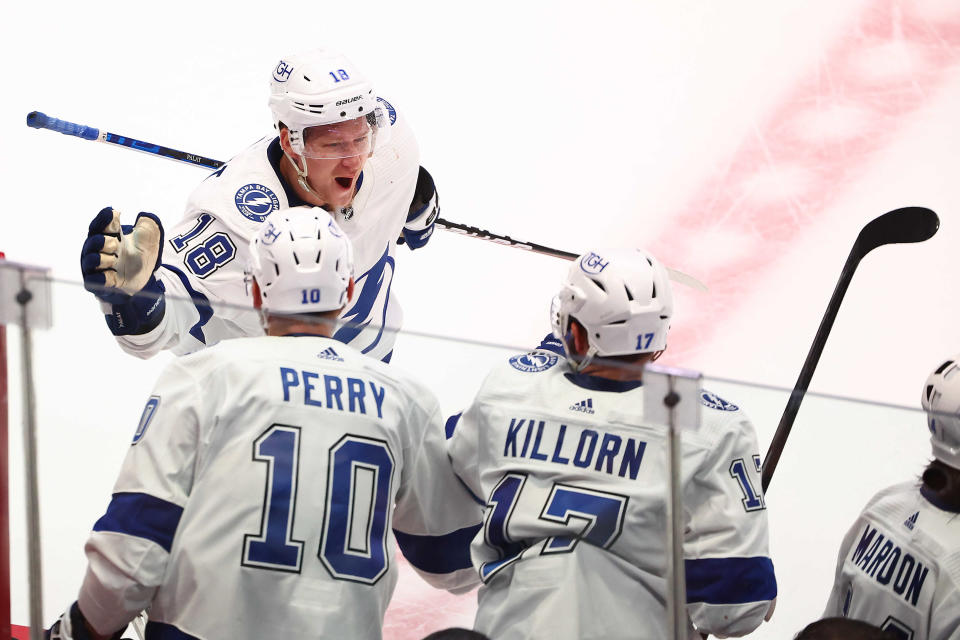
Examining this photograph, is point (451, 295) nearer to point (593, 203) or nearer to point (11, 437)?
point (593, 203)

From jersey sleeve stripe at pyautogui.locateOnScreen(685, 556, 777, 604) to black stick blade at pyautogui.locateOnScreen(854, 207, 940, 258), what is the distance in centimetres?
165

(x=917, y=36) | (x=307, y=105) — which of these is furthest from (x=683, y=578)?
(x=917, y=36)

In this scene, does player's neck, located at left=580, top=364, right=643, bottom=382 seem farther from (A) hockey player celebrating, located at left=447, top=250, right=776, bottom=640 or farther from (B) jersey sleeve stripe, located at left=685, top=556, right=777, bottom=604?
(B) jersey sleeve stripe, located at left=685, top=556, right=777, bottom=604

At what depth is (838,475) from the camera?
2301mm

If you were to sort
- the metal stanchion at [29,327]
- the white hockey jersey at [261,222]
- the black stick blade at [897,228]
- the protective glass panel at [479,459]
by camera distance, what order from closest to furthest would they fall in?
the metal stanchion at [29,327] < the protective glass panel at [479,459] < the white hockey jersey at [261,222] < the black stick blade at [897,228]

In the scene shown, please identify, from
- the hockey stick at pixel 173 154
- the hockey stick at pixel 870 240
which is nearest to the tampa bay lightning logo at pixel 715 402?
the hockey stick at pixel 870 240

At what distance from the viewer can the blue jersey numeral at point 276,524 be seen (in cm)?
235

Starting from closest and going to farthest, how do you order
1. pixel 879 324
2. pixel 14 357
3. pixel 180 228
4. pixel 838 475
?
pixel 14 357
pixel 838 475
pixel 180 228
pixel 879 324

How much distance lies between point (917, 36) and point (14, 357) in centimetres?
446

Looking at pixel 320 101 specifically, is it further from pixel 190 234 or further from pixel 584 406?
pixel 584 406

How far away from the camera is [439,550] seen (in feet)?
8.41

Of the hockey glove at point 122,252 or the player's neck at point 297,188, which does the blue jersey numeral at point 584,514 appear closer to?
the hockey glove at point 122,252

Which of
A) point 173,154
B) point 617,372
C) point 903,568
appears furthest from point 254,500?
point 173,154

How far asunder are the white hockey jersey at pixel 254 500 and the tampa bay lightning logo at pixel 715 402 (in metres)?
0.46
